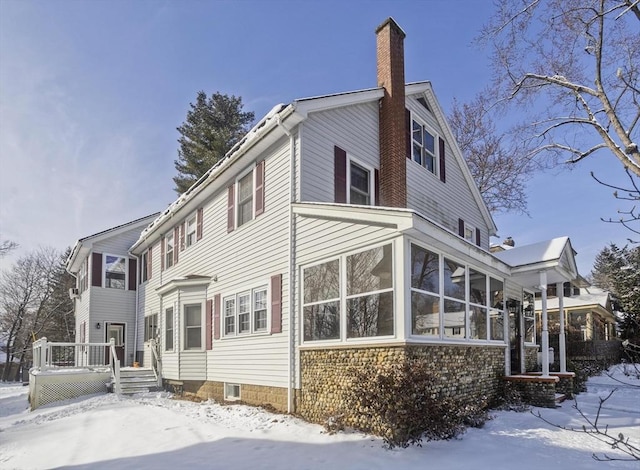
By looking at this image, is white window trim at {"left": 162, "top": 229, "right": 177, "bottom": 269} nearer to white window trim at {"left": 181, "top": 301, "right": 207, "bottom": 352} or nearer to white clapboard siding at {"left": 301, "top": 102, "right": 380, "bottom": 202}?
white window trim at {"left": 181, "top": 301, "right": 207, "bottom": 352}

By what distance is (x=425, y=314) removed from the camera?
8.13m

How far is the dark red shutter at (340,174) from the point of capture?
10711 millimetres

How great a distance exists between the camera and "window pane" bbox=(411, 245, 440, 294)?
796cm

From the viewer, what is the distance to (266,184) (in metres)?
11.0

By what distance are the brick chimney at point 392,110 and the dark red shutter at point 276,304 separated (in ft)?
12.2

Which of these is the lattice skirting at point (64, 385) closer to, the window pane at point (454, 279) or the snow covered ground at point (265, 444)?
the snow covered ground at point (265, 444)

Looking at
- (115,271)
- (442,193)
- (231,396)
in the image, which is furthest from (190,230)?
(442,193)

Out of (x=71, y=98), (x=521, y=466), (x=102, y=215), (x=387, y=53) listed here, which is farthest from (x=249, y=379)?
(x=102, y=215)

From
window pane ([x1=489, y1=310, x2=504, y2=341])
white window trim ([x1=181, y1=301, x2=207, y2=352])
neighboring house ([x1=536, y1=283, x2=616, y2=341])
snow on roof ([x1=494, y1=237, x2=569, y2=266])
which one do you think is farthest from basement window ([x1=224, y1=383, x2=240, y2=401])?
neighboring house ([x1=536, y1=283, x2=616, y2=341])

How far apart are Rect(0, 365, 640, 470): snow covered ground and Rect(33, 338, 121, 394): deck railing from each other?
14.9 feet

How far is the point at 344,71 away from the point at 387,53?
390 cm

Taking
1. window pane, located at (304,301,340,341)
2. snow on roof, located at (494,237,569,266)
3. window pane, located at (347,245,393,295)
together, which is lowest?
window pane, located at (304,301,340,341)

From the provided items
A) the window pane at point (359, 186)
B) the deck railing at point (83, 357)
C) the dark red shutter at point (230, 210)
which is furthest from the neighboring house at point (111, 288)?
the window pane at point (359, 186)

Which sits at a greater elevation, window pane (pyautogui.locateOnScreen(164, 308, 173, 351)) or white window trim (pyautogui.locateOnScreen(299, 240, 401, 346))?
white window trim (pyautogui.locateOnScreen(299, 240, 401, 346))
